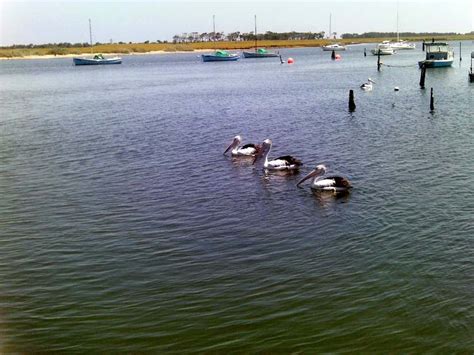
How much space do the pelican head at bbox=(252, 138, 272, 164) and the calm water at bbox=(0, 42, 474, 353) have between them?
92 cm

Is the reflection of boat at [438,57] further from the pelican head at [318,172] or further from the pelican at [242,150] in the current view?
the pelican head at [318,172]

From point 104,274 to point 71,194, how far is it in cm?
742

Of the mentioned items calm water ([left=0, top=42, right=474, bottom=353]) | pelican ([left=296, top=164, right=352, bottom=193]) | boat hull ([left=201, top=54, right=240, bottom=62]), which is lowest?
calm water ([left=0, top=42, right=474, bottom=353])

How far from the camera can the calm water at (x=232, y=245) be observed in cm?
1057

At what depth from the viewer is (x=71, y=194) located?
19.8 meters

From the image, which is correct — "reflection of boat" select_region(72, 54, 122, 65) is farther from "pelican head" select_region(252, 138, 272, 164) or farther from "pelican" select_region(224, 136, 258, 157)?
"pelican head" select_region(252, 138, 272, 164)

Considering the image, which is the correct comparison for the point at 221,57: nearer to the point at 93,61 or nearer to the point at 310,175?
the point at 93,61

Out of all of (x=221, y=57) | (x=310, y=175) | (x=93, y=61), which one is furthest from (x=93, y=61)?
(x=310, y=175)

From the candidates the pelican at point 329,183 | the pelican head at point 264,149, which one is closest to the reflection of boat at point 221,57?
the pelican head at point 264,149

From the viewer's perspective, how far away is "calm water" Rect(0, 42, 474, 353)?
34.7 feet

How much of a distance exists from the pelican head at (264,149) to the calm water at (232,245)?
917 mm

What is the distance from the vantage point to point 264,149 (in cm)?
2461

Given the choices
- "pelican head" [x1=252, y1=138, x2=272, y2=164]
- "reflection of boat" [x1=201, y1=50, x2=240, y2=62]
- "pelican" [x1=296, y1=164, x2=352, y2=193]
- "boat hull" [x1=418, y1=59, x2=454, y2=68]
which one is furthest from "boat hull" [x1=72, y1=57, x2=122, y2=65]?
"pelican" [x1=296, y1=164, x2=352, y2=193]

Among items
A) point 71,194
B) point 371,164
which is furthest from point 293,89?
point 71,194
